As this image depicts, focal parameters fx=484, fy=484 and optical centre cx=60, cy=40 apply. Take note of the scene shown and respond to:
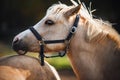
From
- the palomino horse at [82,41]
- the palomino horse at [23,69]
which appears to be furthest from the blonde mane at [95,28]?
the palomino horse at [23,69]

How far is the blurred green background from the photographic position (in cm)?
1564

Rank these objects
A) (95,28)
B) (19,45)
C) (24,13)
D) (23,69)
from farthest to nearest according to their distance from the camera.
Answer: (24,13) < (19,45) < (95,28) < (23,69)

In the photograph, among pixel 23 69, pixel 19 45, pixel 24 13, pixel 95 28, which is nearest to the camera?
pixel 23 69

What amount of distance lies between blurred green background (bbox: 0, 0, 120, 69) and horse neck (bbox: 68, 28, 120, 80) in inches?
367

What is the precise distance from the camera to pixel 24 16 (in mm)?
16953

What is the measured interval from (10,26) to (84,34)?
11590 mm

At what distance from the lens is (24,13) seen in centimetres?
1702

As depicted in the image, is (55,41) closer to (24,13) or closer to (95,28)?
(95,28)

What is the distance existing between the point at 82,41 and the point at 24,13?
11460mm

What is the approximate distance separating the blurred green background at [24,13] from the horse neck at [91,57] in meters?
9.32

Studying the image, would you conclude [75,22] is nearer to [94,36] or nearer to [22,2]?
Result: [94,36]

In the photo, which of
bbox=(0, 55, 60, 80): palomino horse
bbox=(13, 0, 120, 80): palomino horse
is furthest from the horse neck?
bbox=(0, 55, 60, 80): palomino horse

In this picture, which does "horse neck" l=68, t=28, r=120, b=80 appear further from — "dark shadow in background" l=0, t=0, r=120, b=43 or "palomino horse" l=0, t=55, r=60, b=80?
"dark shadow in background" l=0, t=0, r=120, b=43

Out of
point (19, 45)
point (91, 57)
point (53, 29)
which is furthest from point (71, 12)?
point (19, 45)
